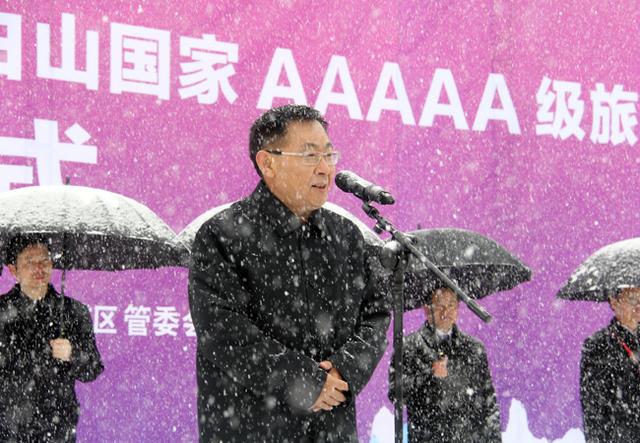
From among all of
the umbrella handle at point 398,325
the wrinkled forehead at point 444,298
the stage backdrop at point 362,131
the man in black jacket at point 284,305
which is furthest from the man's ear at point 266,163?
the stage backdrop at point 362,131

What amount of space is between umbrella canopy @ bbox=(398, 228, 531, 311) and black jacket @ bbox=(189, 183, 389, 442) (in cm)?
153

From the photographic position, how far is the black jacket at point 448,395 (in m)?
4.07

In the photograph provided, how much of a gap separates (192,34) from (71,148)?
938 millimetres

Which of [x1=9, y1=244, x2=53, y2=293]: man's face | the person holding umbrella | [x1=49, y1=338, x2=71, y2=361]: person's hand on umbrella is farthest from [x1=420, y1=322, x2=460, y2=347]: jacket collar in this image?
[x1=9, y1=244, x2=53, y2=293]: man's face

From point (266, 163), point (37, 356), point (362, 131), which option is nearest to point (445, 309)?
point (362, 131)

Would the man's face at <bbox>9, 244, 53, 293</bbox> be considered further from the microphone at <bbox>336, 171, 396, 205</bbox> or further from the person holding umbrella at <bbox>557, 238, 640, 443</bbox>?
the person holding umbrella at <bbox>557, 238, 640, 443</bbox>

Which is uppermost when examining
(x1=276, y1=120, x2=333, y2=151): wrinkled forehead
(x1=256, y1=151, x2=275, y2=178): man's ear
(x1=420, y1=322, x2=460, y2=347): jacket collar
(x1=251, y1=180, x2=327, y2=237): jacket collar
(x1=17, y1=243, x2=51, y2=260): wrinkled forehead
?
(x1=276, y1=120, x2=333, y2=151): wrinkled forehead

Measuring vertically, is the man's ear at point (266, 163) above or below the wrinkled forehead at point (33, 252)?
above

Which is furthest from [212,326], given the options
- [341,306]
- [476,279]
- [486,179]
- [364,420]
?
[486,179]

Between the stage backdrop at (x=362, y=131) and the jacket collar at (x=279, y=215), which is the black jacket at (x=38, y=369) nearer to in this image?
the stage backdrop at (x=362, y=131)

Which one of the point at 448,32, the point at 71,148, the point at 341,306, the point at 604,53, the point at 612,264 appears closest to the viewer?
the point at 341,306

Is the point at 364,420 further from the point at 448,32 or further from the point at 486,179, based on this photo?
the point at 448,32

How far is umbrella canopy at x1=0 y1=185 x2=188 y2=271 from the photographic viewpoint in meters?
3.59

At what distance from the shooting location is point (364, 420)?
5.48 metres
